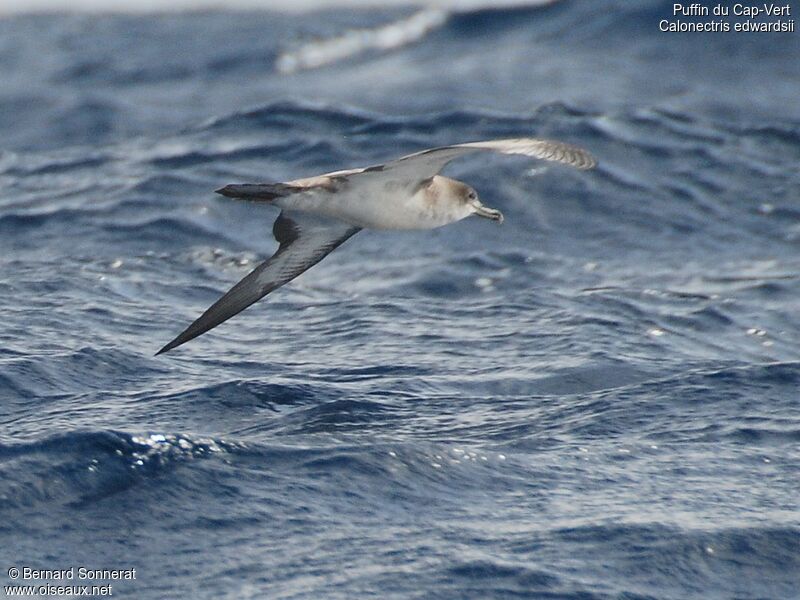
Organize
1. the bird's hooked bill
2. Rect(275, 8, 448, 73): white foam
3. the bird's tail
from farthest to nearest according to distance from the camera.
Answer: Rect(275, 8, 448, 73): white foam < the bird's hooked bill < the bird's tail

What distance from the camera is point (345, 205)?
25.7ft

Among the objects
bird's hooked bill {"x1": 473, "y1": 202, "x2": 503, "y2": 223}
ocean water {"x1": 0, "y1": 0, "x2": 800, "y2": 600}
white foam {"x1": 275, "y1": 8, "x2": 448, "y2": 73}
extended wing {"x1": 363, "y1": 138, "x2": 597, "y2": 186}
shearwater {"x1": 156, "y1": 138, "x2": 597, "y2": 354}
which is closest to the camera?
ocean water {"x1": 0, "y1": 0, "x2": 800, "y2": 600}

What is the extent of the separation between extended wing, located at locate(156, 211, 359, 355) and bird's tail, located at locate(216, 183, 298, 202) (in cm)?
70

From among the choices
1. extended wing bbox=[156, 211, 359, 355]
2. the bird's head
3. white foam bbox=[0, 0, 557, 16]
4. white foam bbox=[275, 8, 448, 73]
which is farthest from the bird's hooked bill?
white foam bbox=[0, 0, 557, 16]

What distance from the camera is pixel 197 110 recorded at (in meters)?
16.4

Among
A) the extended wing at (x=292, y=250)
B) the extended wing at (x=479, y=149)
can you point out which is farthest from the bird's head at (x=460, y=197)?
the extended wing at (x=292, y=250)

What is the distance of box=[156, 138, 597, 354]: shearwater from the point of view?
7348 millimetres

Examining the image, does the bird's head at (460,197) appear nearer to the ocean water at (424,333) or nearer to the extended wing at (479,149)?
the extended wing at (479,149)

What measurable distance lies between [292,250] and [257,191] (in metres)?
1.15

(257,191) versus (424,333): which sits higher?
(257,191)

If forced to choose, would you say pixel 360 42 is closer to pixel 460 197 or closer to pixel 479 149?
pixel 460 197

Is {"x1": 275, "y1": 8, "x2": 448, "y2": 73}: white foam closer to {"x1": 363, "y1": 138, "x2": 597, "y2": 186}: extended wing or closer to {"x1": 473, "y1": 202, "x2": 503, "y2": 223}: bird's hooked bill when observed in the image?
{"x1": 473, "y1": 202, "x2": 503, "y2": 223}: bird's hooked bill

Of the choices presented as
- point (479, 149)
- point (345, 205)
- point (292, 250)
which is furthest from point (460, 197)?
point (479, 149)

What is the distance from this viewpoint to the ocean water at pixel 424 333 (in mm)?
6535
